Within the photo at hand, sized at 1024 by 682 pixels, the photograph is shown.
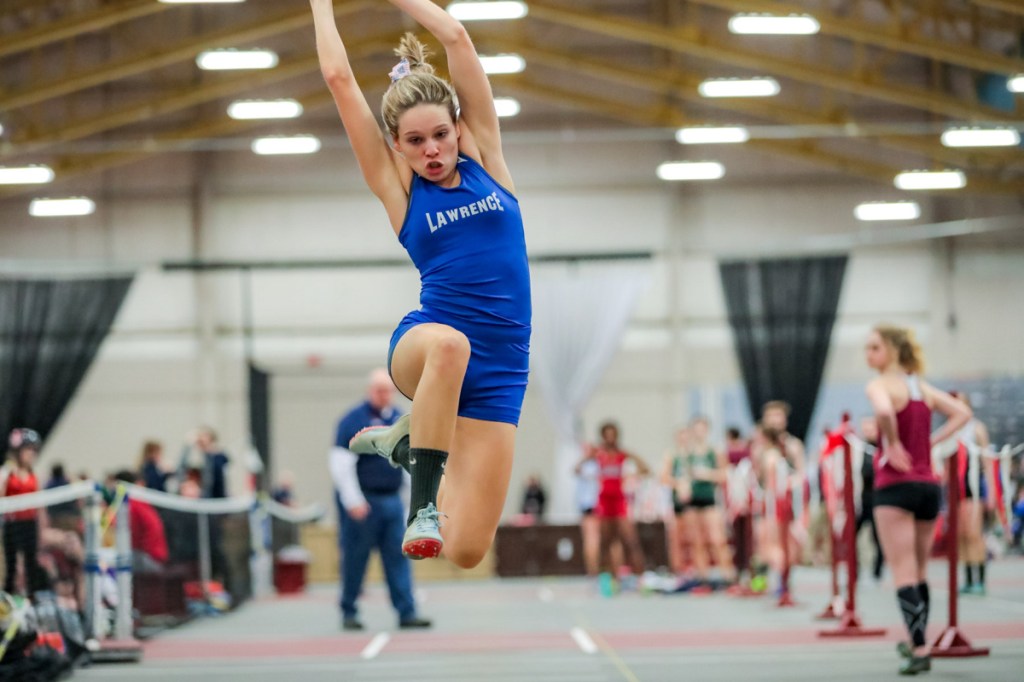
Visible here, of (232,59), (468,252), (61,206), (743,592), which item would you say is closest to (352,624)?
(743,592)

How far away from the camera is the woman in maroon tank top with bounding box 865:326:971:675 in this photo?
6.58m

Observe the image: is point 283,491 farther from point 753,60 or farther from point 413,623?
point 413,623

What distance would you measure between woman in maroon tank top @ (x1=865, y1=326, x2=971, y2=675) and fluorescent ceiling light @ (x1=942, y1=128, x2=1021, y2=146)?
1299 cm

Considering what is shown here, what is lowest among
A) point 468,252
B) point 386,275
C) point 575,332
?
point 468,252

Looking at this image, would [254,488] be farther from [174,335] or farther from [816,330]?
[816,330]

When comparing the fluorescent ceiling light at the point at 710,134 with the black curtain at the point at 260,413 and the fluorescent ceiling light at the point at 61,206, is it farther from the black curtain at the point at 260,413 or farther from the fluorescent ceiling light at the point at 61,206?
the fluorescent ceiling light at the point at 61,206

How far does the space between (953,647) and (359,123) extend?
182 inches

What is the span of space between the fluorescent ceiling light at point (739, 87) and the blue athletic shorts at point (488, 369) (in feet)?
46.6

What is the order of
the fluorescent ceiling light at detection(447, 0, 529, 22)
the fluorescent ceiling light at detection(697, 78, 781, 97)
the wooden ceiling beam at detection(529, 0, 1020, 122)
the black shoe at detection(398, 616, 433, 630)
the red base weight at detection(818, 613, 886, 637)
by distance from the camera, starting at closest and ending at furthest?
the red base weight at detection(818, 613, 886, 637) < the black shoe at detection(398, 616, 433, 630) < the fluorescent ceiling light at detection(447, 0, 529, 22) < the fluorescent ceiling light at detection(697, 78, 781, 97) < the wooden ceiling beam at detection(529, 0, 1020, 122)

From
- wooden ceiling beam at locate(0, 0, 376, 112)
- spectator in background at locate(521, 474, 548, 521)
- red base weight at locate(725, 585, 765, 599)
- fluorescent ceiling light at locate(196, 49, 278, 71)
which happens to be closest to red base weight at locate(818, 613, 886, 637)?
red base weight at locate(725, 585, 765, 599)

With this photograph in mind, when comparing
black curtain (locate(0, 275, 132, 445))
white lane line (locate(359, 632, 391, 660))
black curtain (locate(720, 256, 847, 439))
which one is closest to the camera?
white lane line (locate(359, 632, 391, 660))

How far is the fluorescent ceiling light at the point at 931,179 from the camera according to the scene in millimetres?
21156

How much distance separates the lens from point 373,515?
9883 mm

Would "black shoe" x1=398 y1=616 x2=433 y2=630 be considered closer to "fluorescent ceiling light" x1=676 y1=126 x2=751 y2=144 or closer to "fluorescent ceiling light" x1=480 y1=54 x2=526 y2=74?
"fluorescent ceiling light" x1=480 y1=54 x2=526 y2=74
